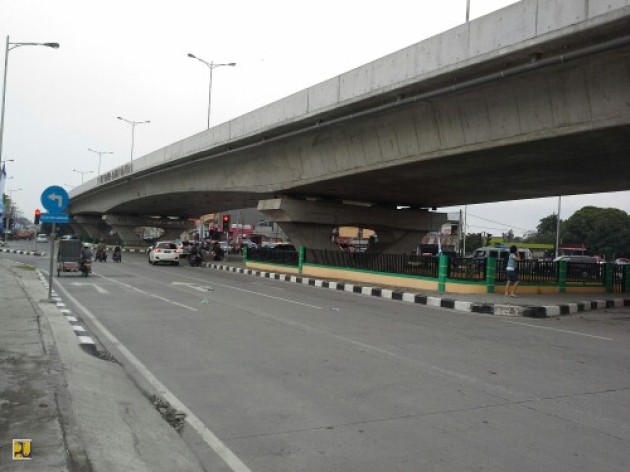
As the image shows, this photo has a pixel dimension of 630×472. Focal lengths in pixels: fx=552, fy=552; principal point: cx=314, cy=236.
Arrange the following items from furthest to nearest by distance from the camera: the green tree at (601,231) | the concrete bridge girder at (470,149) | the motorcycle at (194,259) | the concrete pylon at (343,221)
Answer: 1. the green tree at (601,231)
2. the motorcycle at (194,259)
3. the concrete pylon at (343,221)
4. the concrete bridge girder at (470,149)

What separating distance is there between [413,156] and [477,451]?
1399cm

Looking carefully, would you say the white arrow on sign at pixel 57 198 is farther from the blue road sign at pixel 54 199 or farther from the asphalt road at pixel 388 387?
the asphalt road at pixel 388 387

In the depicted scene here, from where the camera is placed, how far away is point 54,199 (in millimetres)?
12031

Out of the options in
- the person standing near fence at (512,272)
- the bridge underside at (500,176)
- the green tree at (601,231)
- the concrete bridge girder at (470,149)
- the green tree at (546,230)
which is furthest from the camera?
the green tree at (546,230)

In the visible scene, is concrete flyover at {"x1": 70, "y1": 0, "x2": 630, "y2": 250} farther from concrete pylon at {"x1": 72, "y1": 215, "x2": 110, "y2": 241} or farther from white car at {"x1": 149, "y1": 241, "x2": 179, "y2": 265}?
concrete pylon at {"x1": 72, "y1": 215, "x2": 110, "y2": 241}

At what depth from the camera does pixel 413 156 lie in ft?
57.3

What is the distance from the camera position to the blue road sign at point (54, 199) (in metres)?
11.8

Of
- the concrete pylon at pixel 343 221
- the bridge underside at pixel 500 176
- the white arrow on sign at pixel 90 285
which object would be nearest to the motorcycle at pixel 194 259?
the concrete pylon at pixel 343 221

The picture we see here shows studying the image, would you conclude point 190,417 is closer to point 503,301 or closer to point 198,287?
point 503,301

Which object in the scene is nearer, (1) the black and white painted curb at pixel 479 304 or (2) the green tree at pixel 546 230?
(1) the black and white painted curb at pixel 479 304

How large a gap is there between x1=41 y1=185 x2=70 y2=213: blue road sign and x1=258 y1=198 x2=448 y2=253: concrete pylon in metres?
14.3

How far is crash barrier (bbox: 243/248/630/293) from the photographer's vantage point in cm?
1848

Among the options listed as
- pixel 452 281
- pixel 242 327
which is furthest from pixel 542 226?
pixel 242 327

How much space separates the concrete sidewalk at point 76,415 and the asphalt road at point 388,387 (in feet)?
1.48
